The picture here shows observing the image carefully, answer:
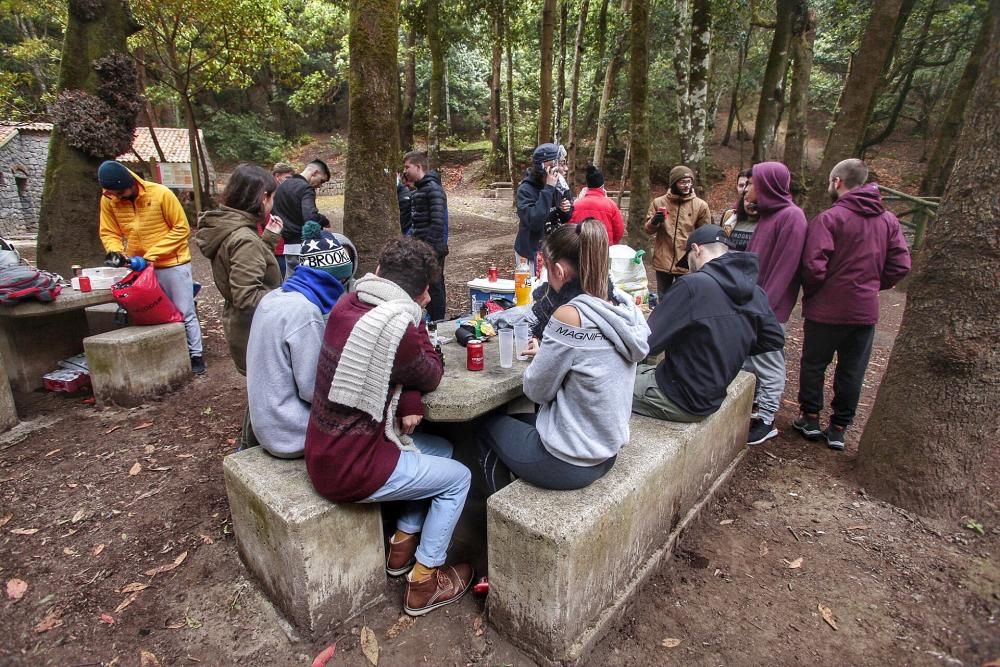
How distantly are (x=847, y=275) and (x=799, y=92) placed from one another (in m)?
8.33

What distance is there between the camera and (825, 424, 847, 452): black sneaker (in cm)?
407

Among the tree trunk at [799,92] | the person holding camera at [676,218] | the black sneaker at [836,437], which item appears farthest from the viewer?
the tree trunk at [799,92]

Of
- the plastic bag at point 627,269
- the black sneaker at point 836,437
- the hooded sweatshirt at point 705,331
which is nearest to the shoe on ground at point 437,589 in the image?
the hooded sweatshirt at point 705,331

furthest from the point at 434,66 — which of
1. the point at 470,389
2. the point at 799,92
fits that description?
the point at 470,389

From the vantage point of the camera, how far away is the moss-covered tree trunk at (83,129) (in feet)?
19.5

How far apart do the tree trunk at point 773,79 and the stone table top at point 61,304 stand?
12.3 meters

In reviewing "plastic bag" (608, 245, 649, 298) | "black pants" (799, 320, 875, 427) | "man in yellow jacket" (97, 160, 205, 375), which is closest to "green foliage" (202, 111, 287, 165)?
"man in yellow jacket" (97, 160, 205, 375)

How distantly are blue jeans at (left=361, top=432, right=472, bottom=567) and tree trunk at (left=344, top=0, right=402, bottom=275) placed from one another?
3.00 metres

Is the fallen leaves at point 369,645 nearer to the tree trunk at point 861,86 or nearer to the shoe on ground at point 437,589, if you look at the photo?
the shoe on ground at point 437,589

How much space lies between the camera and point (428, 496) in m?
2.63

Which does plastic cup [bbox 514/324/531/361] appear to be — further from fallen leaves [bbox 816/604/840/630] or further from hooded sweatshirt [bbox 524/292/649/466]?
fallen leaves [bbox 816/604/840/630]

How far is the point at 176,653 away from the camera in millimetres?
2463

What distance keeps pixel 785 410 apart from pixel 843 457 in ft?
2.94

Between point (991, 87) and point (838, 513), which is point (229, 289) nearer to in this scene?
point (838, 513)
